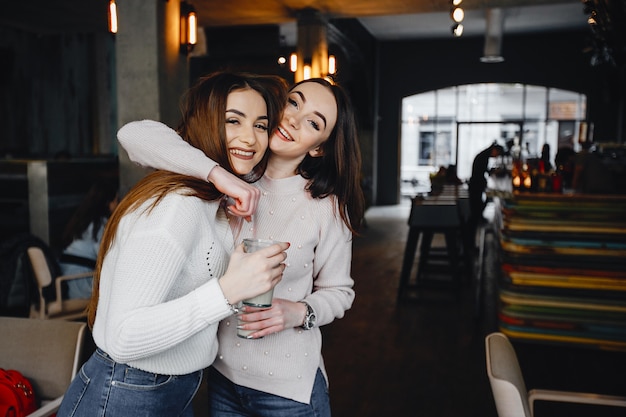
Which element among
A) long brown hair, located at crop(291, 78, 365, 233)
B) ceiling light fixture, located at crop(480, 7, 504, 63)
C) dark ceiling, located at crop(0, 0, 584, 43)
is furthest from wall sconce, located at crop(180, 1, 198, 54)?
ceiling light fixture, located at crop(480, 7, 504, 63)

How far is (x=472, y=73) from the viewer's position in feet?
43.7

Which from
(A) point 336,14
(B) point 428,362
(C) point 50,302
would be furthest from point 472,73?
(C) point 50,302

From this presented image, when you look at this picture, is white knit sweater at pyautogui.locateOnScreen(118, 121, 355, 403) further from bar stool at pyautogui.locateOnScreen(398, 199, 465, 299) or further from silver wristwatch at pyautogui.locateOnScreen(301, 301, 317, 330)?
bar stool at pyautogui.locateOnScreen(398, 199, 465, 299)

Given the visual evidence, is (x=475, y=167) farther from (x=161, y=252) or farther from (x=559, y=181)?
(x=161, y=252)

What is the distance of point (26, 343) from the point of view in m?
1.79

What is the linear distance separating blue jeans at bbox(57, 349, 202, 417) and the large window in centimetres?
1321

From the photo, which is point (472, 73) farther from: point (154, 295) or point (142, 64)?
point (154, 295)

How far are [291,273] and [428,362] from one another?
260 centimetres

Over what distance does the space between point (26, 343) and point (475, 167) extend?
21.0 ft

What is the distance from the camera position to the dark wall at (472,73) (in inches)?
491

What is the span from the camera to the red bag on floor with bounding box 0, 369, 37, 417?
5.17ft

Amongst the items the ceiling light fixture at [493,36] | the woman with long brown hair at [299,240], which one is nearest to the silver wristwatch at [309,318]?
the woman with long brown hair at [299,240]

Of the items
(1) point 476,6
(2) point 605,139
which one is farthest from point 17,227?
(2) point 605,139

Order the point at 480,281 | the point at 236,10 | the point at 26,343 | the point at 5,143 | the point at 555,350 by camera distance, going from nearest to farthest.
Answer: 1. the point at 26,343
2. the point at 555,350
3. the point at 480,281
4. the point at 236,10
5. the point at 5,143
